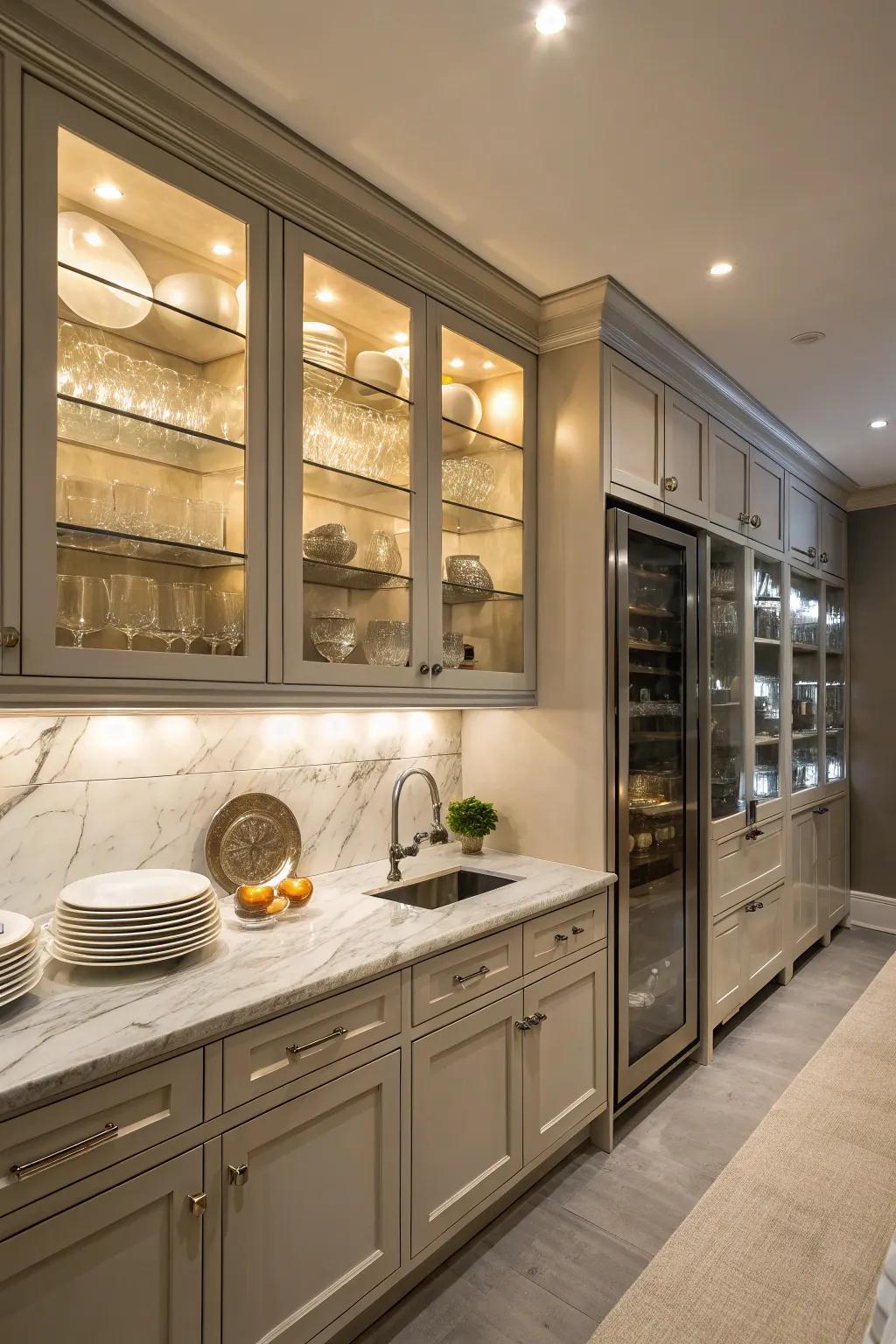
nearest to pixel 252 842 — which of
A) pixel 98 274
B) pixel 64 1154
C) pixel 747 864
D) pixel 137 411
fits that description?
pixel 64 1154

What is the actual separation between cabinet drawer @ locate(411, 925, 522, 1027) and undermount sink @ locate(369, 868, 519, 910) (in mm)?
255

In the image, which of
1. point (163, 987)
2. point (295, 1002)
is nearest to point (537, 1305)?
point (295, 1002)

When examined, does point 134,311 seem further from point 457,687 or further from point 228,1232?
point 228,1232

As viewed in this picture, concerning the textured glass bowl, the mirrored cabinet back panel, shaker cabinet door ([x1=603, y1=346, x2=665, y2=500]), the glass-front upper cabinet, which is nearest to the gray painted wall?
shaker cabinet door ([x1=603, y1=346, x2=665, y2=500])

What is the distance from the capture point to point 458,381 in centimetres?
262

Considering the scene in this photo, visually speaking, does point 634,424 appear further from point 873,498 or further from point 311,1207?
point 873,498

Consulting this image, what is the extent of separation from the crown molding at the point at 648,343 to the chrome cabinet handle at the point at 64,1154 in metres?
2.50

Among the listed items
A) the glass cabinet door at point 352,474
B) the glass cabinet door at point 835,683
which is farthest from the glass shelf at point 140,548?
the glass cabinet door at point 835,683

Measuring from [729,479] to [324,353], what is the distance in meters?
2.07

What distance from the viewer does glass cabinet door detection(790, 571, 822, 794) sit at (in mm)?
4352

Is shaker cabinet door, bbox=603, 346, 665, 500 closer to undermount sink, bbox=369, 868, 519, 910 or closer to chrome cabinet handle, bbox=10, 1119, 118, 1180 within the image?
undermount sink, bbox=369, 868, 519, 910

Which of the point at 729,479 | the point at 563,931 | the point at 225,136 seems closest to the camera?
the point at 225,136

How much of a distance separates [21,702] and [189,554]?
489 millimetres

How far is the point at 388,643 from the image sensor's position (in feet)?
7.49
